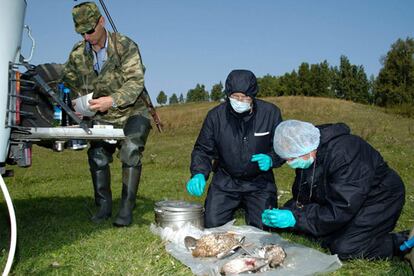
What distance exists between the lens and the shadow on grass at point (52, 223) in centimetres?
460

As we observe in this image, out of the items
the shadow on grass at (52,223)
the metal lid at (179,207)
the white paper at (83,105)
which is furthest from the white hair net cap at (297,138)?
the white paper at (83,105)

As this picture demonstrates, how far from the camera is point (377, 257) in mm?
4395

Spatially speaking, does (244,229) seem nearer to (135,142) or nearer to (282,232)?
(282,232)

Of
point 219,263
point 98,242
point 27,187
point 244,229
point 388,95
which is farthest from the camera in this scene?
point 388,95

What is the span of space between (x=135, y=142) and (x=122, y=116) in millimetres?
406

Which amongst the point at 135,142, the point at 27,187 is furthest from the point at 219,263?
the point at 27,187

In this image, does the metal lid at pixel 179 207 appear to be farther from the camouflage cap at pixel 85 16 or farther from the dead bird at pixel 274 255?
the camouflage cap at pixel 85 16

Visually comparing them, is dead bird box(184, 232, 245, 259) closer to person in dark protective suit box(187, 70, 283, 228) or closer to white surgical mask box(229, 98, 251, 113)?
person in dark protective suit box(187, 70, 283, 228)

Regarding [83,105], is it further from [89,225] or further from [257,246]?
[257,246]

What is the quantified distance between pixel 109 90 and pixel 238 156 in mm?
1694

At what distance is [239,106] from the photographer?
17.8ft

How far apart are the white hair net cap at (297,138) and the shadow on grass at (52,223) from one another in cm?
210

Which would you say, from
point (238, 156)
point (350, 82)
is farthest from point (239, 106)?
point (350, 82)

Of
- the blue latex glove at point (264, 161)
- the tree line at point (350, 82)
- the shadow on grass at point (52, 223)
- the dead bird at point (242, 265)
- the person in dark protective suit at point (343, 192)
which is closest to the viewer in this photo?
the dead bird at point (242, 265)
